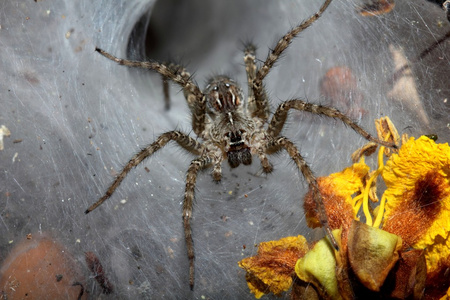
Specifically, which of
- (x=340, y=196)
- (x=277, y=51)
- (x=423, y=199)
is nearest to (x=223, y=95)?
(x=277, y=51)

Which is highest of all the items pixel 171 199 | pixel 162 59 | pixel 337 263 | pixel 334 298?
pixel 162 59

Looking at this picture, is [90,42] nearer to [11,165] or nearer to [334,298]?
[11,165]

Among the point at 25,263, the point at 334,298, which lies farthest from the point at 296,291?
the point at 25,263

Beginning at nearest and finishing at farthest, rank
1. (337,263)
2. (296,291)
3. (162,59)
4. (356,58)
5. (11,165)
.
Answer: (337,263), (296,291), (11,165), (356,58), (162,59)

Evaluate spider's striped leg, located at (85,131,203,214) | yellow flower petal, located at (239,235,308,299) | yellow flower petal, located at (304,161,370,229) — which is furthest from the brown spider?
yellow flower petal, located at (239,235,308,299)

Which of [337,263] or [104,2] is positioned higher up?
[104,2]

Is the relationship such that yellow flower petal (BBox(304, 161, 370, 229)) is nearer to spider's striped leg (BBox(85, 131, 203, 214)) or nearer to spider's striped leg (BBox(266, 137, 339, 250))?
spider's striped leg (BBox(266, 137, 339, 250))

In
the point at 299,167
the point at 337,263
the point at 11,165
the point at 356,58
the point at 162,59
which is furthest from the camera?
the point at 162,59
